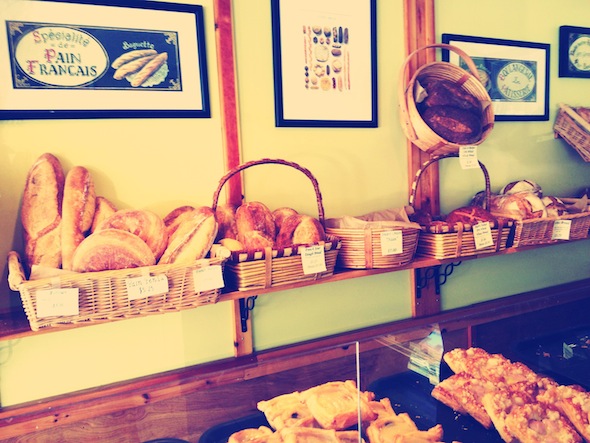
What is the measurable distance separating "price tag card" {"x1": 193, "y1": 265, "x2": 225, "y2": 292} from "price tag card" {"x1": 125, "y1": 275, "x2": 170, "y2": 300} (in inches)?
3.9

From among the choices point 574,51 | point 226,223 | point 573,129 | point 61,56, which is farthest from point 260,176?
point 574,51

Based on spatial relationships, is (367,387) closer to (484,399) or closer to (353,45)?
(484,399)

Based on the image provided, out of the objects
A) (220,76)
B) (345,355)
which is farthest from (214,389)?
(220,76)

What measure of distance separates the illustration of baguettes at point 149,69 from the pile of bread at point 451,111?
1171 mm

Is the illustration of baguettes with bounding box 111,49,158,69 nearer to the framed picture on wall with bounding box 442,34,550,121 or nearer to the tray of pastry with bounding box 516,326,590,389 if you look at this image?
the framed picture on wall with bounding box 442,34,550,121

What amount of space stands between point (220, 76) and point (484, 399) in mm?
1545

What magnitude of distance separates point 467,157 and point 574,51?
1.41 metres

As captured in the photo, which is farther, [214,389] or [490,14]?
[490,14]

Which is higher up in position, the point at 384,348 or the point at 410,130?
the point at 410,130

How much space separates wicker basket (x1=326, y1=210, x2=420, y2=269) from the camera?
1.88 meters

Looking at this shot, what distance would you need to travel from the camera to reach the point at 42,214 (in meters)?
1.56


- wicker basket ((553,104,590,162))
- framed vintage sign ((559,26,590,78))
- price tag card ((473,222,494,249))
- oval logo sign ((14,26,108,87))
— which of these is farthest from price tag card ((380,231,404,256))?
framed vintage sign ((559,26,590,78))

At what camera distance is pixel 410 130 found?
2.21m

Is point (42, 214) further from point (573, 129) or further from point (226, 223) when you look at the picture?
point (573, 129)
